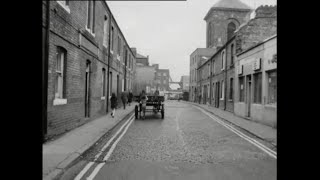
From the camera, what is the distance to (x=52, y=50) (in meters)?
8.27

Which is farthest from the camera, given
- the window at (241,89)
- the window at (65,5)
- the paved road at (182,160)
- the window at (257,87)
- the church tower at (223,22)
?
the church tower at (223,22)

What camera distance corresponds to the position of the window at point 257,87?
15653 millimetres

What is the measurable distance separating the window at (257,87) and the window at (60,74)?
10.5m

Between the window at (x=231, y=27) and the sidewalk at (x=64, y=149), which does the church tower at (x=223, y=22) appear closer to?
the window at (x=231, y=27)

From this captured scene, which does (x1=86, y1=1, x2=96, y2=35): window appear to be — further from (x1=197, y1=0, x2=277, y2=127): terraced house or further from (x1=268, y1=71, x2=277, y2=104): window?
(x1=268, y1=71, x2=277, y2=104): window

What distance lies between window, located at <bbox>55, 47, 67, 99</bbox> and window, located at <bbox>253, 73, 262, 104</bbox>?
10.5 m

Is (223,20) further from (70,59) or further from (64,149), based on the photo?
(64,149)

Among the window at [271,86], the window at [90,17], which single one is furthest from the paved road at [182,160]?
the window at [90,17]

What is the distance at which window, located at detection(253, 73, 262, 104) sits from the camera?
51.4 ft

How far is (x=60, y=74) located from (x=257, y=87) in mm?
10972
